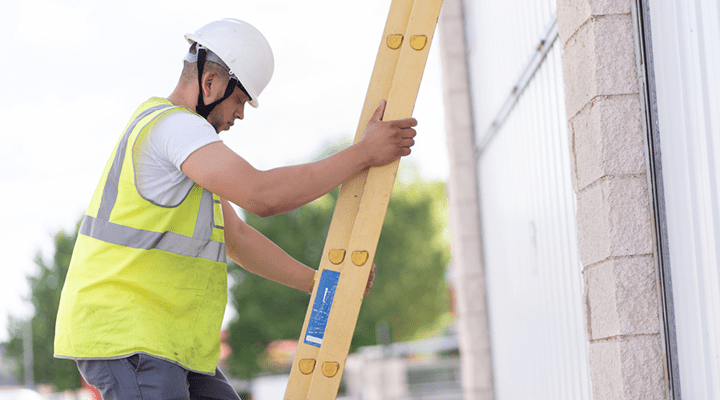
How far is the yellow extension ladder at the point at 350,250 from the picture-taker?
2408 millimetres

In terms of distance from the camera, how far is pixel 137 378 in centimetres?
223

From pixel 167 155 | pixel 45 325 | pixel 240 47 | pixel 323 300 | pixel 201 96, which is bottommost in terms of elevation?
pixel 45 325

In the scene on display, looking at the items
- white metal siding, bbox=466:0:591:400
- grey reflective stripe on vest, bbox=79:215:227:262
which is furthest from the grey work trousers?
white metal siding, bbox=466:0:591:400

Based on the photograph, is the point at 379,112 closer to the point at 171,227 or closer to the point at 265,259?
the point at 171,227

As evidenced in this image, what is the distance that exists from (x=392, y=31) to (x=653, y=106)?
3.14 feet

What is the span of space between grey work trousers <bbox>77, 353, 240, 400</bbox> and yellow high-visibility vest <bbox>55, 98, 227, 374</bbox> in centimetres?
3

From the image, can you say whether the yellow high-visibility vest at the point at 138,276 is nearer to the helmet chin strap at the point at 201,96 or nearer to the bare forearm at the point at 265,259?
the helmet chin strap at the point at 201,96

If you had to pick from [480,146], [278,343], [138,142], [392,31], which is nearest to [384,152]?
[392,31]

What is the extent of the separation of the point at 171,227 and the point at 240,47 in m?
0.73

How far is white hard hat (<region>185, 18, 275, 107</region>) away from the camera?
2.58 m

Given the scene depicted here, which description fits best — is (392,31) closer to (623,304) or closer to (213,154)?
(213,154)

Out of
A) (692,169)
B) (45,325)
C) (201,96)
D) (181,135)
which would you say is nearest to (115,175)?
(181,135)

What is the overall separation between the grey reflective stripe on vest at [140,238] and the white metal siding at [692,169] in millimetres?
1620

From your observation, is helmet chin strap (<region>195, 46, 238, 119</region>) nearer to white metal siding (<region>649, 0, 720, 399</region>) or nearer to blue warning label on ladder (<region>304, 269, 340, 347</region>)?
blue warning label on ladder (<region>304, 269, 340, 347</region>)
